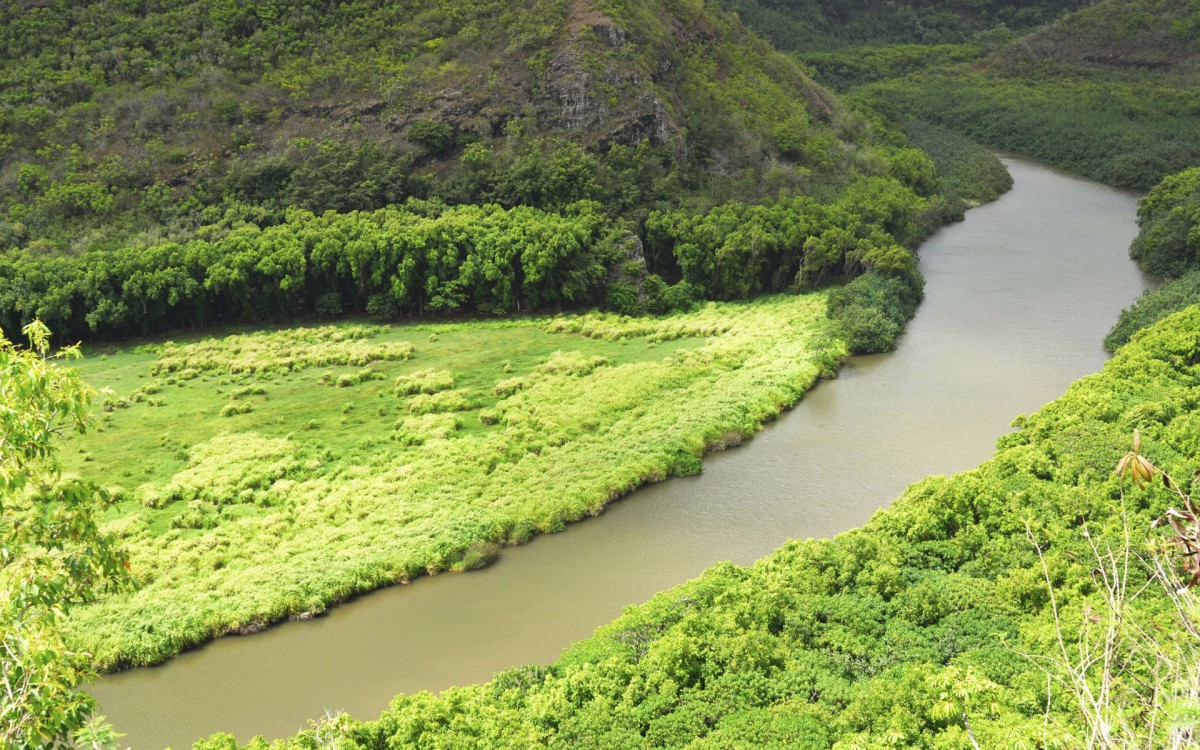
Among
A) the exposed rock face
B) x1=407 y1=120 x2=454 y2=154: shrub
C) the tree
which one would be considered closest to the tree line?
x1=407 y1=120 x2=454 y2=154: shrub

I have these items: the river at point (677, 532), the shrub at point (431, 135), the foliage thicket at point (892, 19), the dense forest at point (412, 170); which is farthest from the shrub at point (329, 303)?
the foliage thicket at point (892, 19)

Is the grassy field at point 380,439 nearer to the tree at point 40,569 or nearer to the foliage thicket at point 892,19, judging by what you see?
the tree at point 40,569

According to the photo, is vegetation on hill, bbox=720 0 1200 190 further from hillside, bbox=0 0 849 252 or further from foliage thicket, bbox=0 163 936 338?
foliage thicket, bbox=0 163 936 338

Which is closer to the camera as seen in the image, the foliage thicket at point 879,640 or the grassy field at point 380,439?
the foliage thicket at point 879,640

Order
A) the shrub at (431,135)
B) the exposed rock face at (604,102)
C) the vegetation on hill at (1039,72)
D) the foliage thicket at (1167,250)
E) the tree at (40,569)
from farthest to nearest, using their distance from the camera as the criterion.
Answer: the vegetation on hill at (1039,72) → the exposed rock face at (604,102) → the shrub at (431,135) → the foliage thicket at (1167,250) → the tree at (40,569)

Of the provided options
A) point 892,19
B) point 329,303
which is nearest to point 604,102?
point 329,303

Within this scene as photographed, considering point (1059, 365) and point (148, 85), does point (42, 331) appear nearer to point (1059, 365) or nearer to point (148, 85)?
point (1059, 365)
